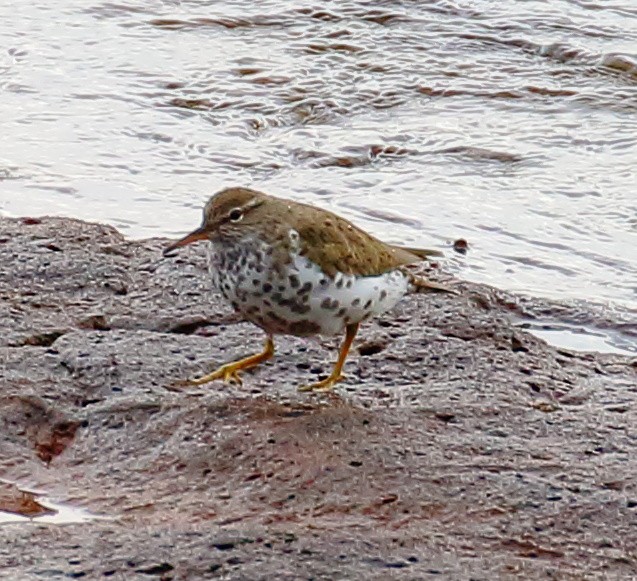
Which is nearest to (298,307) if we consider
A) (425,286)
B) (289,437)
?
(289,437)

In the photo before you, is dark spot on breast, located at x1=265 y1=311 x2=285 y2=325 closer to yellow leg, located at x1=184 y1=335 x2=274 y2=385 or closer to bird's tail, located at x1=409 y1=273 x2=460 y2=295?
yellow leg, located at x1=184 y1=335 x2=274 y2=385

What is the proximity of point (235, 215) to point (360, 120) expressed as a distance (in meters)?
4.30

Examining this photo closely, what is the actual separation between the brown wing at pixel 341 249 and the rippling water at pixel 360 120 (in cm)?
184

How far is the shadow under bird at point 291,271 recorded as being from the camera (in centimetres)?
570

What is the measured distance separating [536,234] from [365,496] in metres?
3.82

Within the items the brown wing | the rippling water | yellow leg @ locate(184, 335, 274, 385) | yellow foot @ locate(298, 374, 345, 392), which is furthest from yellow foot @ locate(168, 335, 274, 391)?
the rippling water

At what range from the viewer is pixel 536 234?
8.53 meters

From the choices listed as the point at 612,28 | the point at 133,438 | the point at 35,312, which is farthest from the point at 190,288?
the point at 612,28

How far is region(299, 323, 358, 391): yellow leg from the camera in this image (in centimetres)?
584

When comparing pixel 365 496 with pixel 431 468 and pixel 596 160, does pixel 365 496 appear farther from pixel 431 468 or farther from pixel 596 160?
pixel 596 160

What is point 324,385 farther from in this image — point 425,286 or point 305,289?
point 425,286

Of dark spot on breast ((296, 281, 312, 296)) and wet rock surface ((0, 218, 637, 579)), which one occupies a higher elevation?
dark spot on breast ((296, 281, 312, 296))

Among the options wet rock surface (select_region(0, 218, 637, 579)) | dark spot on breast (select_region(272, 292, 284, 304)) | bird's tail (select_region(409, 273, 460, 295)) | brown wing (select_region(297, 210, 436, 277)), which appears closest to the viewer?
wet rock surface (select_region(0, 218, 637, 579))

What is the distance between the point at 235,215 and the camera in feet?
19.3
